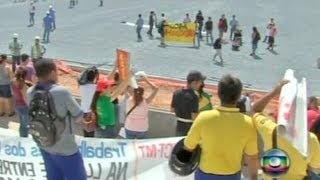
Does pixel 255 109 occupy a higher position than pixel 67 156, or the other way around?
pixel 255 109

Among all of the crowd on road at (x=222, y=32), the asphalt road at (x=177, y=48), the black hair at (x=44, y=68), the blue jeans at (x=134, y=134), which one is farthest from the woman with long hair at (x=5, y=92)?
the crowd on road at (x=222, y=32)

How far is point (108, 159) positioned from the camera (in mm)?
6867

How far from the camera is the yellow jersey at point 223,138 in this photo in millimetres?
4258

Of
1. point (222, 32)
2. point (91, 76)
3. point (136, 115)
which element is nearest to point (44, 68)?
point (136, 115)

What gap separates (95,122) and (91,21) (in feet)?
82.5

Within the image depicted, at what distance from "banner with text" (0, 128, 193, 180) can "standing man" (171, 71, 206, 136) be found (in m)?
0.36

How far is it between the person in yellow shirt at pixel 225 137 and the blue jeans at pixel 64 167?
1094 millimetres

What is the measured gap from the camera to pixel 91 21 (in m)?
32.8

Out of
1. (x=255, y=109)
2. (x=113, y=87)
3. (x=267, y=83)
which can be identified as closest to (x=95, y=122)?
(x=113, y=87)

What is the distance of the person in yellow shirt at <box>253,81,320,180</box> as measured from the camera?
4.34m

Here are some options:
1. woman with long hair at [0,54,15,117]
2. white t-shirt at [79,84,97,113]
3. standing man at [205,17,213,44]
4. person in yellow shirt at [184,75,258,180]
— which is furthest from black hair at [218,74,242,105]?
standing man at [205,17,213,44]

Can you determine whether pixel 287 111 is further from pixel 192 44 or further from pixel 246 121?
pixel 192 44

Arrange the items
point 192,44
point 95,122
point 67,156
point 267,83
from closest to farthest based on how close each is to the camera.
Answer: point 67,156
point 95,122
point 267,83
point 192,44

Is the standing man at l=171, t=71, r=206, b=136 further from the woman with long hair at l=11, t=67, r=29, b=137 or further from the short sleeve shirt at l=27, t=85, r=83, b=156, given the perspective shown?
the woman with long hair at l=11, t=67, r=29, b=137
